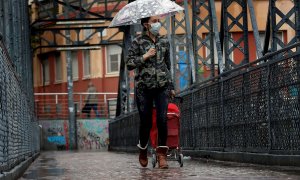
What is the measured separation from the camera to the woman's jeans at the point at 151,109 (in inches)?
512

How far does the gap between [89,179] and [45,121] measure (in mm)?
38639

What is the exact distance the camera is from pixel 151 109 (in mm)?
13188

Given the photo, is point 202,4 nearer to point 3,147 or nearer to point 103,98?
point 3,147

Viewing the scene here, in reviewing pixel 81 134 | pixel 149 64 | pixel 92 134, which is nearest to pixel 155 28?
pixel 149 64

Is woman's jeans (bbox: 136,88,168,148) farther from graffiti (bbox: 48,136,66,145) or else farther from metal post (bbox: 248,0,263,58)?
graffiti (bbox: 48,136,66,145)

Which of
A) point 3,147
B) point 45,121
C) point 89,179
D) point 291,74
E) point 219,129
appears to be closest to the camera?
point 3,147

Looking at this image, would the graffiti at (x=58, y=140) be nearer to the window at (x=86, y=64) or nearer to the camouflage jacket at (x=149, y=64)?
the window at (x=86, y=64)

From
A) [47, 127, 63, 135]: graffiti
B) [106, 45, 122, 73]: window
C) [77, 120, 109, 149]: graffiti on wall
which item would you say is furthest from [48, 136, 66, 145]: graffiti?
[106, 45, 122, 73]: window

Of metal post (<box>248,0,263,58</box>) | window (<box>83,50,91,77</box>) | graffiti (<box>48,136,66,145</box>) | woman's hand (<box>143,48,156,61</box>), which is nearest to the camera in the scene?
woman's hand (<box>143,48,156,61</box>)

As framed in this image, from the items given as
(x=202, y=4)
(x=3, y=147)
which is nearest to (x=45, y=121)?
(x=202, y=4)

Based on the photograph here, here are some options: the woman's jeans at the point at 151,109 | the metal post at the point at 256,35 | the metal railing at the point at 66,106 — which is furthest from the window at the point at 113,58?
the woman's jeans at the point at 151,109

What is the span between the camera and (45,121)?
162ft

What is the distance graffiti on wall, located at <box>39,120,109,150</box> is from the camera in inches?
1929

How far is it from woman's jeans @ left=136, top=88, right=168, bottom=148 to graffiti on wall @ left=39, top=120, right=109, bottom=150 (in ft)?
117
